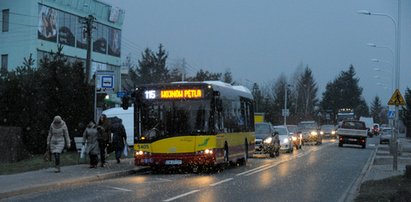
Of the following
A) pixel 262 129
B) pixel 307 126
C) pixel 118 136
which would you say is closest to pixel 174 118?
pixel 118 136

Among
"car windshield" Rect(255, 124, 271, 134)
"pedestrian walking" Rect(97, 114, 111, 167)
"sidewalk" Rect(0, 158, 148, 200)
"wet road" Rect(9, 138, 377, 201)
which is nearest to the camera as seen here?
"wet road" Rect(9, 138, 377, 201)

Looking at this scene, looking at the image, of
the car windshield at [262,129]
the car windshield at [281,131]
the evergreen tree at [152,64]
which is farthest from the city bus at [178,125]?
the evergreen tree at [152,64]

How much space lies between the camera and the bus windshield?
64.7 ft

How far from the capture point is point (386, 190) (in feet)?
44.7

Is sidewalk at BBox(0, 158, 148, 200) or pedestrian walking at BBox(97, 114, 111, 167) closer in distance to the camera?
sidewalk at BBox(0, 158, 148, 200)

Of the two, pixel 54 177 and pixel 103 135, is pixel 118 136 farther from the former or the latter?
pixel 54 177

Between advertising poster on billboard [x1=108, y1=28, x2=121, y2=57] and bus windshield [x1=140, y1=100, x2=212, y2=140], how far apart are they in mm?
46067

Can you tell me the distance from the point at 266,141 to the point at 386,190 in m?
16.9

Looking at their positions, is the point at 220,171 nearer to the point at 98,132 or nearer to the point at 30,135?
the point at 98,132

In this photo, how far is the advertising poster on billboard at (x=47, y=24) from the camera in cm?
5212

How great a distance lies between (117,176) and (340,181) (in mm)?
7062

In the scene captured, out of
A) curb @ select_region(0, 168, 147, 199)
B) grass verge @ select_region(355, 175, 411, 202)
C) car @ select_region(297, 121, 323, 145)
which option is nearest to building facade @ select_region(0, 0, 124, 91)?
car @ select_region(297, 121, 323, 145)

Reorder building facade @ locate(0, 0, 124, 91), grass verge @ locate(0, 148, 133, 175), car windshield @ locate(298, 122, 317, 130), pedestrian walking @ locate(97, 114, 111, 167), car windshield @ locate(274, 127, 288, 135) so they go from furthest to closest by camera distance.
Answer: car windshield @ locate(298, 122, 317, 130), building facade @ locate(0, 0, 124, 91), car windshield @ locate(274, 127, 288, 135), pedestrian walking @ locate(97, 114, 111, 167), grass verge @ locate(0, 148, 133, 175)

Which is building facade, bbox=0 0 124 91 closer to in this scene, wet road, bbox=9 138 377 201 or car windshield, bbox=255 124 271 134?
car windshield, bbox=255 124 271 134
